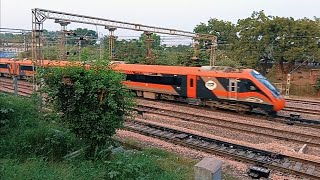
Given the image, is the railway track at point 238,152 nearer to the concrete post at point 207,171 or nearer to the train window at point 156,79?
the concrete post at point 207,171

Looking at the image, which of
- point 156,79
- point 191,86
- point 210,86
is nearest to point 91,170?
point 210,86

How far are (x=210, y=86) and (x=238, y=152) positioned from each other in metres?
7.51

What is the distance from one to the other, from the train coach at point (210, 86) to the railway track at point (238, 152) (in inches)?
131

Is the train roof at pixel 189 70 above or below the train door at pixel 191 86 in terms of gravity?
above

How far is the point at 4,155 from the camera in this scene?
7.28 m

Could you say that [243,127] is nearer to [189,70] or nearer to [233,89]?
[233,89]

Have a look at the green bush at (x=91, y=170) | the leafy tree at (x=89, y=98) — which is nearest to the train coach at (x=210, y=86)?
the leafy tree at (x=89, y=98)

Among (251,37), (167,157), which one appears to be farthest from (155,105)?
(251,37)

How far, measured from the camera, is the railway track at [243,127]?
40.0 feet

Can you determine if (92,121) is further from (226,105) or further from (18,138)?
(226,105)

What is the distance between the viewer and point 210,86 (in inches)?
682

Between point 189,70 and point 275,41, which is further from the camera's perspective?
point 275,41

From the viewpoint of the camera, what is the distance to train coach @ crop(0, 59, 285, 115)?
15.6 meters

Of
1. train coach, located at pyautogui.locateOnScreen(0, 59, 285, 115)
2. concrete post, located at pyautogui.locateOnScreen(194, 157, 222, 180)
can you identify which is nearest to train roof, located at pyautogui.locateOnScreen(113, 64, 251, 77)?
train coach, located at pyautogui.locateOnScreen(0, 59, 285, 115)
